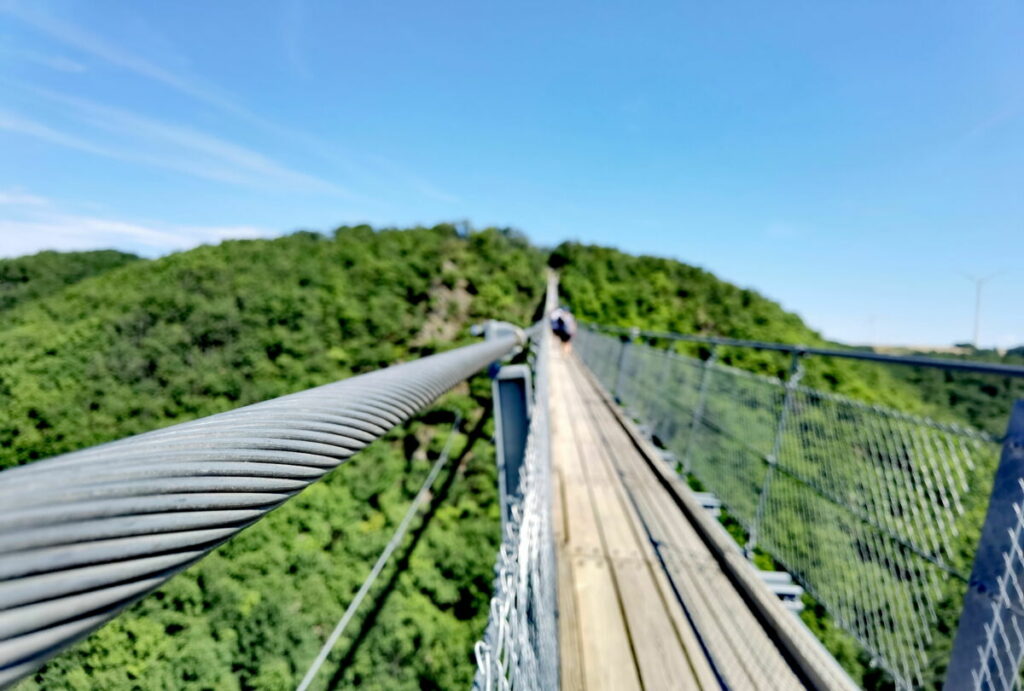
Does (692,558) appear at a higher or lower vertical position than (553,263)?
lower

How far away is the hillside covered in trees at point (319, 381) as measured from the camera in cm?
1903

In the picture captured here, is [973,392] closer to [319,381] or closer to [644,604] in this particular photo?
[319,381]

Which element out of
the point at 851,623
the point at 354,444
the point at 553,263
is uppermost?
the point at 553,263

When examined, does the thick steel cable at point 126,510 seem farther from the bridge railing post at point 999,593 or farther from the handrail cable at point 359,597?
the bridge railing post at point 999,593

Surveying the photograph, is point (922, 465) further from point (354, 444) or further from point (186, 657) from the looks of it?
point (186, 657)

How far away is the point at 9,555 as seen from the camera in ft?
0.67

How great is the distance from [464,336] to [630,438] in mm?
37022

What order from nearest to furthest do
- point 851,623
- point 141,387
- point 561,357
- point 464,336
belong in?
point 851,623 < point 561,357 < point 141,387 < point 464,336

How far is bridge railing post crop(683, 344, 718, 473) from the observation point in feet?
14.5

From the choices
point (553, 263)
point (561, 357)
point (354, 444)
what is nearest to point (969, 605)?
point (354, 444)

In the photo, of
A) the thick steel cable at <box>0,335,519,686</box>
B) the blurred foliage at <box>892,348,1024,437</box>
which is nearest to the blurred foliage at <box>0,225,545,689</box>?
the thick steel cable at <box>0,335,519,686</box>

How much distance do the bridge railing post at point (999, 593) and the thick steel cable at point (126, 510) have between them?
2120 millimetres

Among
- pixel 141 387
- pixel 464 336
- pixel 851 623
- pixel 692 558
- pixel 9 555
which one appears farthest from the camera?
Answer: pixel 464 336

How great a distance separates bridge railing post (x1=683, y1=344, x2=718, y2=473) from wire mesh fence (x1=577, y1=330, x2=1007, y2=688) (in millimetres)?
199
